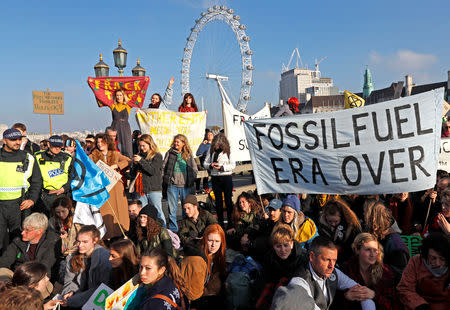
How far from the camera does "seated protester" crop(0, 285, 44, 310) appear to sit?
2.17m

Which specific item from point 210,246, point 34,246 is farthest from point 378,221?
point 34,246

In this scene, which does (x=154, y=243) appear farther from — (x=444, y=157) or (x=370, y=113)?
(x=444, y=157)

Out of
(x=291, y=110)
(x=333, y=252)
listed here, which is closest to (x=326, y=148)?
(x=333, y=252)

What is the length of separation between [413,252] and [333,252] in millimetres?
2008

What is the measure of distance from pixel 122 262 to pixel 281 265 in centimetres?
157

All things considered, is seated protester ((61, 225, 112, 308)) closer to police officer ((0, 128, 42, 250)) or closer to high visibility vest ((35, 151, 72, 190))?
police officer ((0, 128, 42, 250))

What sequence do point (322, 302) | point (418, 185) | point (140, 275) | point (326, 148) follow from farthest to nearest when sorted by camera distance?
point (326, 148) < point (418, 185) < point (140, 275) < point (322, 302)

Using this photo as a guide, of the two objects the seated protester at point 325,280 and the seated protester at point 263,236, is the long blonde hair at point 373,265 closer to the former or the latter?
the seated protester at point 325,280

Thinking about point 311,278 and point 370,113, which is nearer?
point 311,278

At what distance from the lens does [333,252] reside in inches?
105

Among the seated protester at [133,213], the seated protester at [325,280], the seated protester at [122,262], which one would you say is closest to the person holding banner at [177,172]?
the seated protester at [133,213]

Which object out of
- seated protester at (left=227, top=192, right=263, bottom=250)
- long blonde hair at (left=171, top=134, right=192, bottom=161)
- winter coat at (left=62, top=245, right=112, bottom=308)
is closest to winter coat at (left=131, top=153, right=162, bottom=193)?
long blonde hair at (left=171, top=134, right=192, bottom=161)

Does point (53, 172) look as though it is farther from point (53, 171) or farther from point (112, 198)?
point (112, 198)

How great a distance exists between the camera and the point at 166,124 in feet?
25.2
